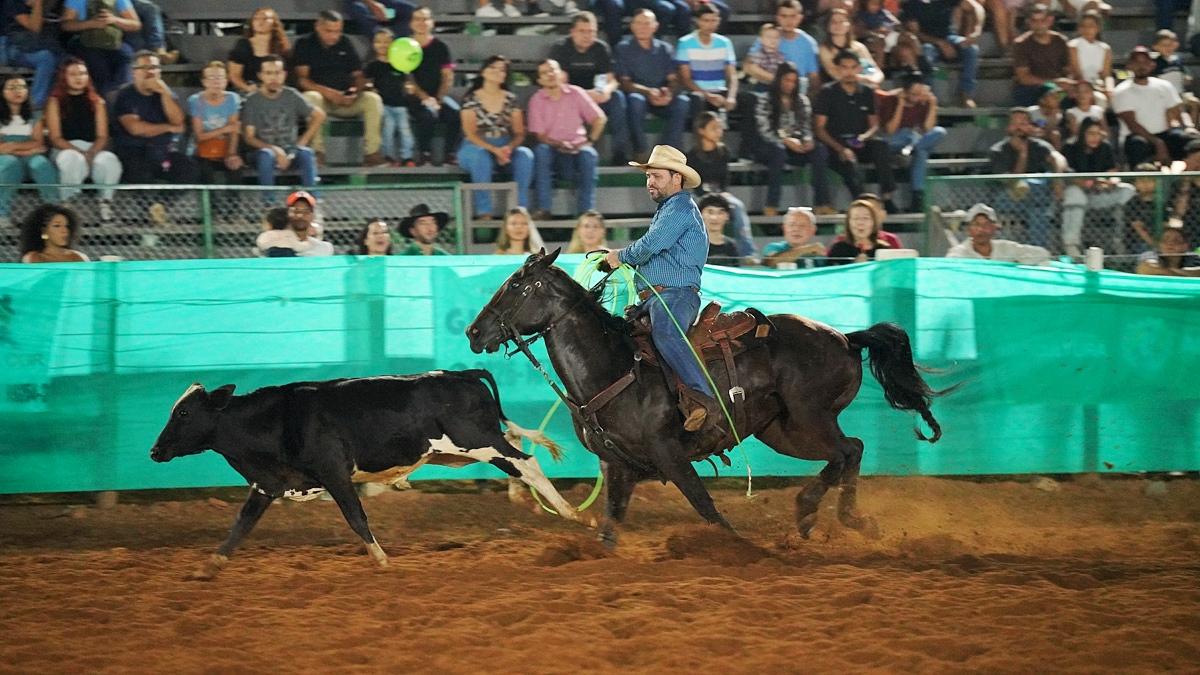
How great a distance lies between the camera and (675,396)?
760cm

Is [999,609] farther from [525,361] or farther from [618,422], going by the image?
[525,361]

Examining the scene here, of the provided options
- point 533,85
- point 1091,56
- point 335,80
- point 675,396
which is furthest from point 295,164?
point 1091,56

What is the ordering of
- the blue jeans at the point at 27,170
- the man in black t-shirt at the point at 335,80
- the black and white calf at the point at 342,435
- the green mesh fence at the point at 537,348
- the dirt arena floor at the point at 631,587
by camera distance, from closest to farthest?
the dirt arena floor at the point at 631,587, the black and white calf at the point at 342,435, the green mesh fence at the point at 537,348, the blue jeans at the point at 27,170, the man in black t-shirt at the point at 335,80

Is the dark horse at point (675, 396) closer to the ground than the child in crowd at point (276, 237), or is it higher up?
closer to the ground

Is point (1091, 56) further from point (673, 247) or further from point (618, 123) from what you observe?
point (673, 247)

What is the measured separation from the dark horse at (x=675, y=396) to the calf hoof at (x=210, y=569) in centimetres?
204

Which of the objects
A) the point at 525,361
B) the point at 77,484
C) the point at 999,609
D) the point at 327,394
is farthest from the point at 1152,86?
the point at 77,484

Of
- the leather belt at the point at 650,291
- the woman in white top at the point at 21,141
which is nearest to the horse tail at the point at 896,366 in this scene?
the leather belt at the point at 650,291

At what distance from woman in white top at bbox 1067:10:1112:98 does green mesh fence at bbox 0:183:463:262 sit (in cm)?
866

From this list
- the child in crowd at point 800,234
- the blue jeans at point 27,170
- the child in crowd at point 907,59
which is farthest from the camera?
the child in crowd at point 907,59

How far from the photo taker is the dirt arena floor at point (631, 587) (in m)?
5.68

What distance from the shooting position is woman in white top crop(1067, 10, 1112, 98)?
1455 centimetres

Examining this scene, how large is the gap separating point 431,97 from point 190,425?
6.13m

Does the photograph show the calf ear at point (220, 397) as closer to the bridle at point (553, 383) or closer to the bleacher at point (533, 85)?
the bridle at point (553, 383)
